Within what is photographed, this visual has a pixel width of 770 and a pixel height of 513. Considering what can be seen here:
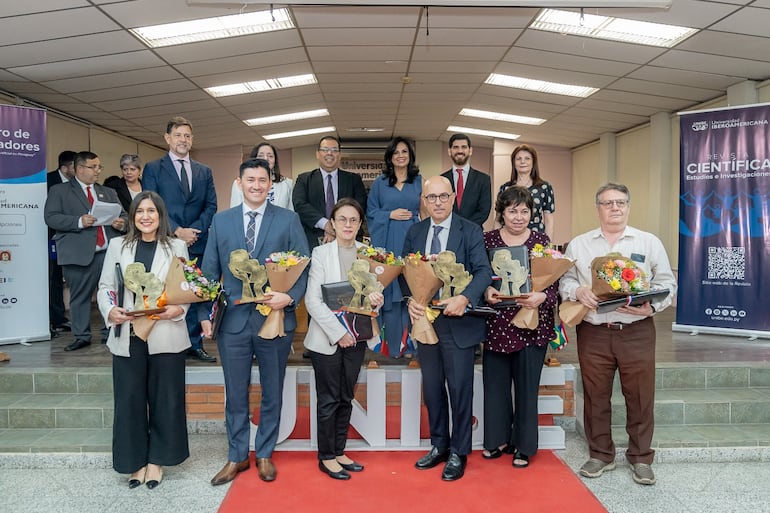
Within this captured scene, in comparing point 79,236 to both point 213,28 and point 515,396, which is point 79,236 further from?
point 515,396

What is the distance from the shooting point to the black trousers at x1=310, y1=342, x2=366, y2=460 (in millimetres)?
2965

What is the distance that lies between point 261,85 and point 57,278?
139 inches

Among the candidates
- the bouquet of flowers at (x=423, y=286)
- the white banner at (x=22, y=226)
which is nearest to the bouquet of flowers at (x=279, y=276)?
the bouquet of flowers at (x=423, y=286)

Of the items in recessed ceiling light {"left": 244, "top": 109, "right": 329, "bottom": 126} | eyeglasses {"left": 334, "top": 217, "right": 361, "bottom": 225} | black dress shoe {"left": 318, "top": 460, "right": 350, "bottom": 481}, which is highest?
recessed ceiling light {"left": 244, "top": 109, "right": 329, "bottom": 126}

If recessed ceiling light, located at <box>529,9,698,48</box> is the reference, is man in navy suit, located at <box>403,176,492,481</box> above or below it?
below

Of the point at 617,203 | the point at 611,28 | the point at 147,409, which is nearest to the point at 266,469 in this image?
the point at 147,409

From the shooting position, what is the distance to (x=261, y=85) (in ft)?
24.9

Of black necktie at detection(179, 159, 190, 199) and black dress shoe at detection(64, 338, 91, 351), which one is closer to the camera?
black necktie at detection(179, 159, 190, 199)

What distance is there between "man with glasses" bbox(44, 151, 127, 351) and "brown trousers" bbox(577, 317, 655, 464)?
369 centimetres

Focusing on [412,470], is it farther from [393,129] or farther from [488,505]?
[393,129]

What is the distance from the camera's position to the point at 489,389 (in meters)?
3.13

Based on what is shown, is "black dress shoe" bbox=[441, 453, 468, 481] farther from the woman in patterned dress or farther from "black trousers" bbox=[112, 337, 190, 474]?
"black trousers" bbox=[112, 337, 190, 474]

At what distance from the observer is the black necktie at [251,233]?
9.74ft

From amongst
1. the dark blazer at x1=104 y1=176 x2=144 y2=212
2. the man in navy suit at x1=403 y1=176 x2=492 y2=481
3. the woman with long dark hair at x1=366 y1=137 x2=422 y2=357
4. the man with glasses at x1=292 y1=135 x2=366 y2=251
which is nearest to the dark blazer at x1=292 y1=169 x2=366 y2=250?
the man with glasses at x1=292 y1=135 x2=366 y2=251
